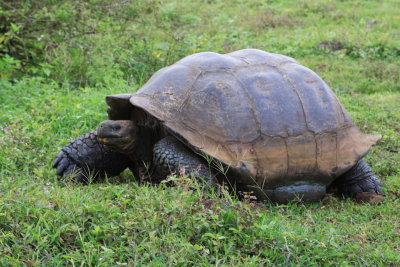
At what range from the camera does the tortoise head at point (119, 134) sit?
158 inches

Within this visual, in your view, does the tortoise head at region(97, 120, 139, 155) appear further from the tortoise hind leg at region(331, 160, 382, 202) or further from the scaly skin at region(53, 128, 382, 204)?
the tortoise hind leg at region(331, 160, 382, 202)

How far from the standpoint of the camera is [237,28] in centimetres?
1062

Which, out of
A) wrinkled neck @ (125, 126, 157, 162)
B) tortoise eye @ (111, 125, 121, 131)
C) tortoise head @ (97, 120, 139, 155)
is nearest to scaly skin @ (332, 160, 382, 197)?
wrinkled neck @ (125, 126, 157, 162)

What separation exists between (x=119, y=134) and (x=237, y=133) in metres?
0.84

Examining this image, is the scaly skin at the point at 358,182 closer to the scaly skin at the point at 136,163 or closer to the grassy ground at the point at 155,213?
the scaly skin at the point at 136,163

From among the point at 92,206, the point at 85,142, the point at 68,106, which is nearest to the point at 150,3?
the point at 68,106

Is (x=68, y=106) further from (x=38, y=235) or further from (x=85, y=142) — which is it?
(x=38, y=235)

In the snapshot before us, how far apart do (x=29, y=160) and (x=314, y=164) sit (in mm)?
2195

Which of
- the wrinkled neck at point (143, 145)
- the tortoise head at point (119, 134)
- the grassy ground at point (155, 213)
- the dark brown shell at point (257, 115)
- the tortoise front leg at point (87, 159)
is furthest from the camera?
the tortoise front leg at point (87, 159)

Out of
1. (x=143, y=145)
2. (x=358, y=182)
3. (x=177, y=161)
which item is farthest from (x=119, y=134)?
(x=358, y=182)

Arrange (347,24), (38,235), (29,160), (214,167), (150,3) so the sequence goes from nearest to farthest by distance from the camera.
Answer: (38,235), (214,167), (29,160), (150,3), (347,24)

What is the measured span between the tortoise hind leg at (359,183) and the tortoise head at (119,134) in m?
1.71

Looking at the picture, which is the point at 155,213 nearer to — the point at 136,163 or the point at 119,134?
the point at 119,134

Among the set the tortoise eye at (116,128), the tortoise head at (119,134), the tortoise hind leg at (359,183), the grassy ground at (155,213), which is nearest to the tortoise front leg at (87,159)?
the grassy ground at (155,213)
